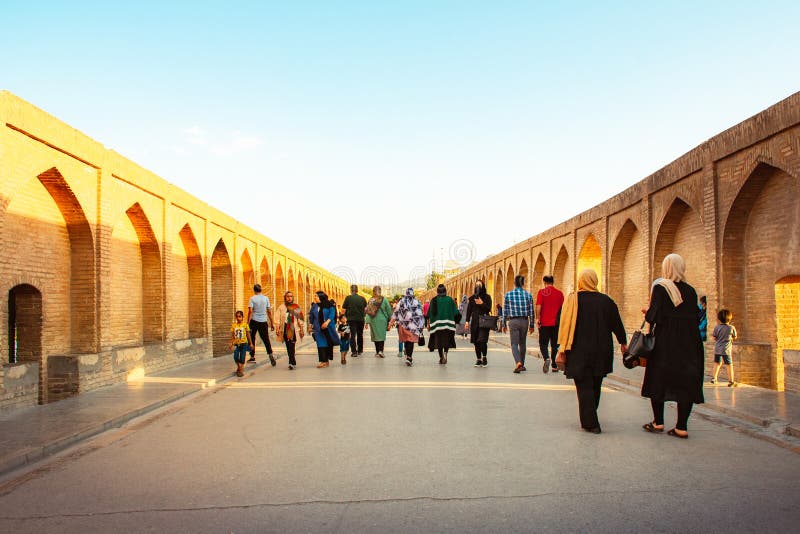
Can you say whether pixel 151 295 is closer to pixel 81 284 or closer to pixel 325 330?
pixel 81 284

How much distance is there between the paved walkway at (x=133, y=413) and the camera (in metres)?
6.20

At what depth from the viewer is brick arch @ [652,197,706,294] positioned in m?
13.5

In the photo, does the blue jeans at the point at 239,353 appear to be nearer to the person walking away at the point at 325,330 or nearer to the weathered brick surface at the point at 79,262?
the weathered brick surface at the point at 79,262

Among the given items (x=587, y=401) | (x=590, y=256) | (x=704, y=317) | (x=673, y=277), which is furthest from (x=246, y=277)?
(x=673, y=277)

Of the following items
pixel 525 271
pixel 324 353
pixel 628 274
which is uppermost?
pixel 525 271

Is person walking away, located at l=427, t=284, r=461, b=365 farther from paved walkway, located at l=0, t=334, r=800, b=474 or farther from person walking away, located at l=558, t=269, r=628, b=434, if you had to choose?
person walking away, located at l=558, t=269, r=628, b=434

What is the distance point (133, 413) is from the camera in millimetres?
8016

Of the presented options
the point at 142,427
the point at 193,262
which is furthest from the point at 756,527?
the point at 193,262

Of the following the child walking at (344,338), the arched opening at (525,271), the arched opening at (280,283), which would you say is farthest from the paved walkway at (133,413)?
the arched opening at (280,283)

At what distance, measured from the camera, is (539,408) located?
26.5ft

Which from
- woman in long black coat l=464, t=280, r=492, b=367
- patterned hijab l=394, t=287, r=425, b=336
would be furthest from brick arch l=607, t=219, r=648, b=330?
patterned hijab l=394, t=287, r=425, b=336

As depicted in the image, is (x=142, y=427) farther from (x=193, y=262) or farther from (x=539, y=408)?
(x=193, y=262)

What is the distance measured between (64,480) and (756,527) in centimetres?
472

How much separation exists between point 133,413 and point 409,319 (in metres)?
7.98
